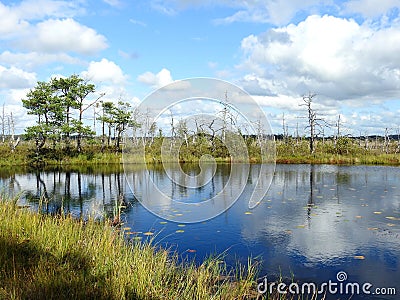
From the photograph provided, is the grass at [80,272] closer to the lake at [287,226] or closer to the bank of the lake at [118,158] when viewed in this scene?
the lake at [287,226]

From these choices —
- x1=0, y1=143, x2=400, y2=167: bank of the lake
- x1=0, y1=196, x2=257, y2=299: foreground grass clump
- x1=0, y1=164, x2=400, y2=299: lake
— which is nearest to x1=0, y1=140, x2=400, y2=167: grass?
x1=0, y1=143, x2=400, y2=167: bank of the lake

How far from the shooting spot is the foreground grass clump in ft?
10.3

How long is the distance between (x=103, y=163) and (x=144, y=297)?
23.6 meters

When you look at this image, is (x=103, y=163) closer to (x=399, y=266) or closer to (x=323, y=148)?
(x=323, y=148)

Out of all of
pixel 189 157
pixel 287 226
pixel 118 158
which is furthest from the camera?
pixel 118 158

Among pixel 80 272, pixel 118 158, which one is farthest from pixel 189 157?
pixel 80 272

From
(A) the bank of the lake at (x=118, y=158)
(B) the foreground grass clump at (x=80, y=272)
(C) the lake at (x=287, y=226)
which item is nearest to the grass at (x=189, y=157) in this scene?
(A) the bank of the lake at (x=118, y=158)

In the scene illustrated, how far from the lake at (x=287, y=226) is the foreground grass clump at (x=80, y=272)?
634 millimetres

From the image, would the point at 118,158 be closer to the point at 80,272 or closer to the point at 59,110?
the point at 59,110

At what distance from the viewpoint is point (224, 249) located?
238 inches

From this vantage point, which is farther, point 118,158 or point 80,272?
point 118,158

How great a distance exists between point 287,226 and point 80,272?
5.00 metres

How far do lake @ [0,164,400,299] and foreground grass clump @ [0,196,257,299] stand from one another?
634mm

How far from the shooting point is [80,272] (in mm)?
3580
